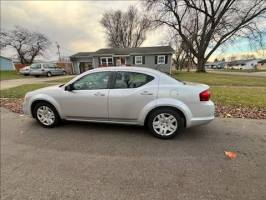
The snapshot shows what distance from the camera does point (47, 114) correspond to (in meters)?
4.62

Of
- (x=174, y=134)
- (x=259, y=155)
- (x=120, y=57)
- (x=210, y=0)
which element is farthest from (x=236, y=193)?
(x=210, y=0)

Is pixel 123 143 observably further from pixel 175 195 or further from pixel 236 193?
pixel 236 193

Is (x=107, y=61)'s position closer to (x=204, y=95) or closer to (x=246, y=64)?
(x=204, y=95)

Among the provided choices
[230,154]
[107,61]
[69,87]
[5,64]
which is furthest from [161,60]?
[5,64]

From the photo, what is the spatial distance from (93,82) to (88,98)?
0.40 meters

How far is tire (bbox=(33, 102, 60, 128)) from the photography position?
4.55 m

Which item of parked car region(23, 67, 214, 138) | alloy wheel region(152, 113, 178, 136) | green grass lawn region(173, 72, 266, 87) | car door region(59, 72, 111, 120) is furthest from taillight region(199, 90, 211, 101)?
green grass lawn region(173, 72, 266, 87)

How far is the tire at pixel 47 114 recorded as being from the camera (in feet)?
14.9

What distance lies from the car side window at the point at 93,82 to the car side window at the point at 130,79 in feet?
0.87

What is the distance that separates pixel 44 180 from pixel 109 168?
0.95 metres

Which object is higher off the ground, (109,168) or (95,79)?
(95,79)

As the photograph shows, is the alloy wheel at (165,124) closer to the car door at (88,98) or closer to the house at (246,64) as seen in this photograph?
the car door at (88,98)

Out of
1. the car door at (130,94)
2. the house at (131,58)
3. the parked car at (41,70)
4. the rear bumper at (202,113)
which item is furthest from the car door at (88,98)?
the parked car at (41,70)

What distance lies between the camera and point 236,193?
2.28m
